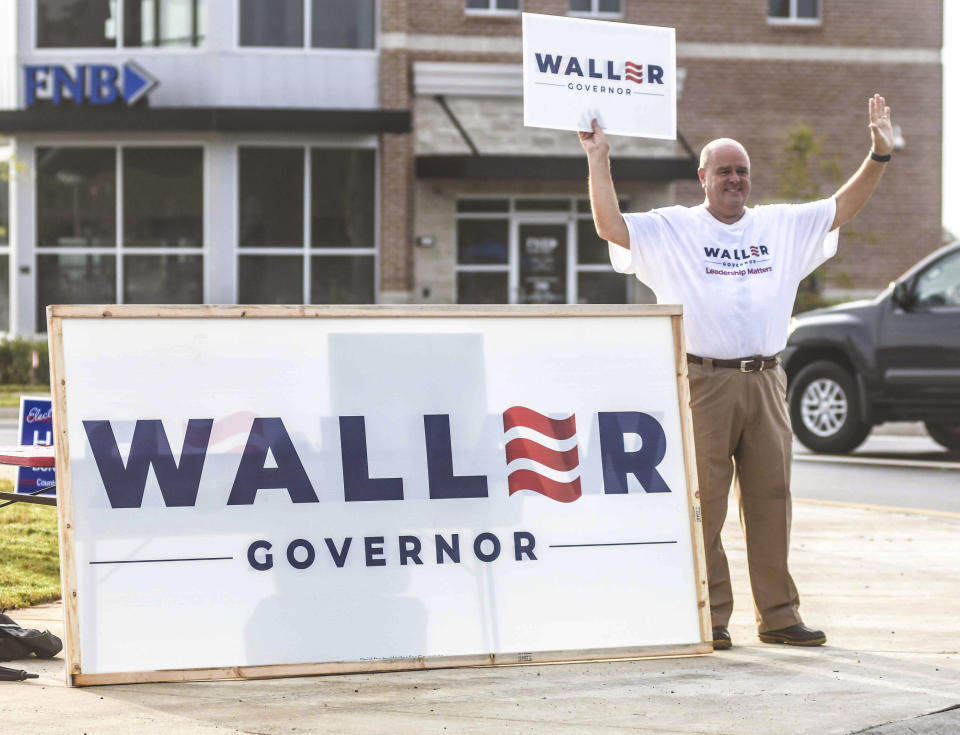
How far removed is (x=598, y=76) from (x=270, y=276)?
70.5ft

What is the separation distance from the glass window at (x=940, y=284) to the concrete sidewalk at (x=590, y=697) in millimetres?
8280

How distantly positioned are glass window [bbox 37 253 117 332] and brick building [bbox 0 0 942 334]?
0.13 feet

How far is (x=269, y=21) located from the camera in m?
27.2

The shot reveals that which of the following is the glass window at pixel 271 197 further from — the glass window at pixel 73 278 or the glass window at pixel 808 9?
the glass window at pixel 808 9

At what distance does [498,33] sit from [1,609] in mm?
22187

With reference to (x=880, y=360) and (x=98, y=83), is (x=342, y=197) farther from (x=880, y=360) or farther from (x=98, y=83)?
(x=880, y=360)

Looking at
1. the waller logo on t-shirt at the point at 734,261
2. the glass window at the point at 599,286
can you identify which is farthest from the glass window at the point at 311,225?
the waller logo on t-shirt at the point at 734,261

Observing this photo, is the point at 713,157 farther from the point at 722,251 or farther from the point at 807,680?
the point at 807,680

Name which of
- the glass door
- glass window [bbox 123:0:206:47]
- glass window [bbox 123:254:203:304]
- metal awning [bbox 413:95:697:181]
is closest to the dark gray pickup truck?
metal awning [bbox 413:95:697:181]

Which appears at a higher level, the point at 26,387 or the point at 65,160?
the point at 65,160

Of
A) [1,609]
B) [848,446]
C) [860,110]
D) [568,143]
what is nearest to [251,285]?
[568,143]

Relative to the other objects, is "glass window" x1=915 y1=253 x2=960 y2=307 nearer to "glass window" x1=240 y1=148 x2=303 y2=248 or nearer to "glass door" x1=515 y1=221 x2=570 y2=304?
"glass door" x1=515 y1=221 x2=570 y2=304

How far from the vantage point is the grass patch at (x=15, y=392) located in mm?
22000

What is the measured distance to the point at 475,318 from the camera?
19.6ft
